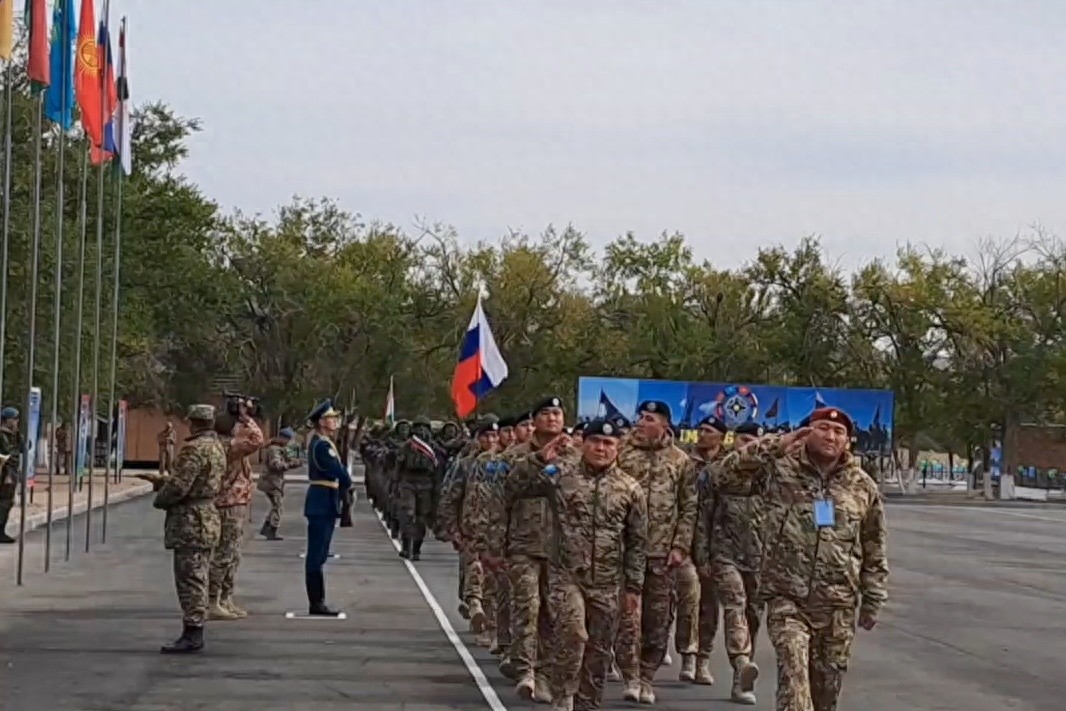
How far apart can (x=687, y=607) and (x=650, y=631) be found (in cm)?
94

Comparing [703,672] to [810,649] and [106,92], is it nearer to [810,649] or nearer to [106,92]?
[810,649]

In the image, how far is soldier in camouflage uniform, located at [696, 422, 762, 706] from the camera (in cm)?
1223

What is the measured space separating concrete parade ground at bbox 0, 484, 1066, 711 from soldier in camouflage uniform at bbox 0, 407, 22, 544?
66 centimetres

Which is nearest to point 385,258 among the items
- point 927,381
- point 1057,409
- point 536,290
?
point 536,290

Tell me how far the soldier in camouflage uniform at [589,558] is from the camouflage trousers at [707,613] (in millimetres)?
2519

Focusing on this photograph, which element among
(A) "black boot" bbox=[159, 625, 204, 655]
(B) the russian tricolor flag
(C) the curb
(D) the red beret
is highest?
(B) the russian tricolor flag

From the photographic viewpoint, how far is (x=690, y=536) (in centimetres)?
1175

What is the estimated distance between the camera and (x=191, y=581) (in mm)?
13859

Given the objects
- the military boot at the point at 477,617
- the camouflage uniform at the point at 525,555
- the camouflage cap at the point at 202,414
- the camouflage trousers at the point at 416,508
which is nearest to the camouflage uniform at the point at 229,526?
the camouflage cap at the point at 202,414

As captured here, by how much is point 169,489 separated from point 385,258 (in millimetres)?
63455

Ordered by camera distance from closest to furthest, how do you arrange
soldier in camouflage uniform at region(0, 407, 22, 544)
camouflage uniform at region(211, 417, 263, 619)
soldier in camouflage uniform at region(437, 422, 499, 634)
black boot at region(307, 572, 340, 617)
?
soldier in camouflage uniform at region(437, 422, 499, 634)
camouflage uniform at region(211, 417, 263, 619)
black boot at region(307, 572, 340, 617)
soldier in camouflage uniform at region(0, 407, 22, 544)

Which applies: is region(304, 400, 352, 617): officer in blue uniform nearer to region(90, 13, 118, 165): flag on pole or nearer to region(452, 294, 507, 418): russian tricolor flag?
region(452, 294, 507, 418): russian tricolor flag

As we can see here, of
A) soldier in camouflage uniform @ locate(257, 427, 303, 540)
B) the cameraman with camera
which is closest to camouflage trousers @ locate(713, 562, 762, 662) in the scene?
the cameraman with camera

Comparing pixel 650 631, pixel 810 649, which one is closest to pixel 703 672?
pixel 650 631
